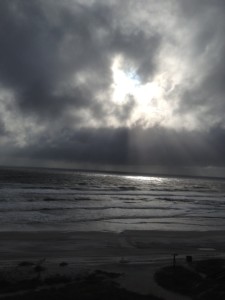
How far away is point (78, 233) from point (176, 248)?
716 cm

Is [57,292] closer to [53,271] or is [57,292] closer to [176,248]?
[53,271]

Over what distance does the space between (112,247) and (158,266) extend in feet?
16.3

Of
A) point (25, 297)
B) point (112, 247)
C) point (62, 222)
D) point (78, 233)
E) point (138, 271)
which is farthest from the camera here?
point (62, 222)

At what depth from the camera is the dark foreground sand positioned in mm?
11189

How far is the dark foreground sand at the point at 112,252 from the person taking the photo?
11.2m

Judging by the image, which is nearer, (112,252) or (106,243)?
(112,252)

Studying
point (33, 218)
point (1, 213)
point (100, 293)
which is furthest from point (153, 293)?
point (1, 213)

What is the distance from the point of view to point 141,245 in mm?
17750

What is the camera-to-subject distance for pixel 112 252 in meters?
15.7

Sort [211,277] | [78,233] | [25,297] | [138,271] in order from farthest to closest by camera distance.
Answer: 1. [78,233]
2. [138,271]
3. [211,277]
4. [25,297]

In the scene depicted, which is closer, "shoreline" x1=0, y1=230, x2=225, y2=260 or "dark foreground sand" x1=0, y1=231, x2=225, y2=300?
"dark foreground sand" x1=0, y1=231, x2=225, y2=300

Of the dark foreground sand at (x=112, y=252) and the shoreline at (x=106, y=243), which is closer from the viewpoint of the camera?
the dark foreground sand at (x=112, y=252)

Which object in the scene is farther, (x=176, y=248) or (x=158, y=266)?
(x=176, y=248)

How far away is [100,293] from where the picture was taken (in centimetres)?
922
